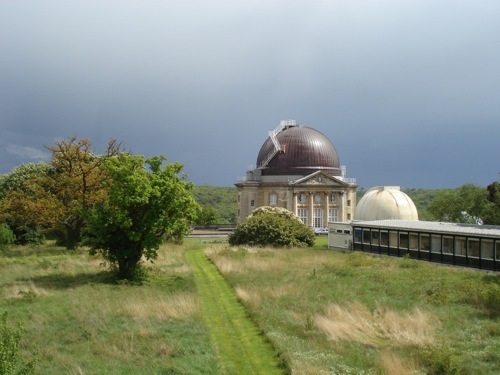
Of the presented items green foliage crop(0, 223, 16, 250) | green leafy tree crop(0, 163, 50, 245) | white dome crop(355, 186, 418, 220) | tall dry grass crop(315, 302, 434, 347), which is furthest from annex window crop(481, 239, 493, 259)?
green foliage crop(0, 223, 16, 250)

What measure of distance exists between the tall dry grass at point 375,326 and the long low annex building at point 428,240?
15600 millimetres

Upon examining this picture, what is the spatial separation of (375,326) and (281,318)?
3222 mm

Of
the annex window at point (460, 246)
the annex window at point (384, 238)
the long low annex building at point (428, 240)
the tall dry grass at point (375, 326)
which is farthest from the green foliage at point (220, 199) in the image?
the tall dry grass at point (375, 326)

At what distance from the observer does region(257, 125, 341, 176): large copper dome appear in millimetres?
73688

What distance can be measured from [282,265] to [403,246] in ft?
39.2

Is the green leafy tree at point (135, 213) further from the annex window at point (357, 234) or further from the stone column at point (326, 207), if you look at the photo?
the stone column at point (326, 207)

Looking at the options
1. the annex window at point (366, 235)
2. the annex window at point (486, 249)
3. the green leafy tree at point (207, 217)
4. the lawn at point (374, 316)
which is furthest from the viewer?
the green leafy tree at point (207, 217)

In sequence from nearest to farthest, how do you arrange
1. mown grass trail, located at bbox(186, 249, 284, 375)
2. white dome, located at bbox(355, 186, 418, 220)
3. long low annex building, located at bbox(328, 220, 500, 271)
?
mown grass trail, located at bbox(186, 249, 284, 375) → long low annex building, located at bbox(328, 220, 500, 271) → white dome, located at bbox(355, 186, 418, 220)

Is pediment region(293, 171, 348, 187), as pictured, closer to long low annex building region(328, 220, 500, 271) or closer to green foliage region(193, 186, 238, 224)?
long low annex building region(328, 220, 500, 271)

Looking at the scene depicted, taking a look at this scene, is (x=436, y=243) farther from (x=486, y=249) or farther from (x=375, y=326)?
(x=375, y=326)

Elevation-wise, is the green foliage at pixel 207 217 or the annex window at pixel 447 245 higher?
the green foliage at pixel 207 217

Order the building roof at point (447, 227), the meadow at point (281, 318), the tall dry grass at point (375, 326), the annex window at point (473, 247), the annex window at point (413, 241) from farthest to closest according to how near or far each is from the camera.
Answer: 1. the annex window at point (413, 241)
2. the annex window at point (473, 247)
3. the building roof at point (447, 227)
4. the tall dry grass at point (375, 326)
5. the meadow at point (281, 318)

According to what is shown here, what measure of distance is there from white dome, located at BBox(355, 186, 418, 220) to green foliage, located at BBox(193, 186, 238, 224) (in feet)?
181

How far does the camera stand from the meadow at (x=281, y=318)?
14.1 meters
